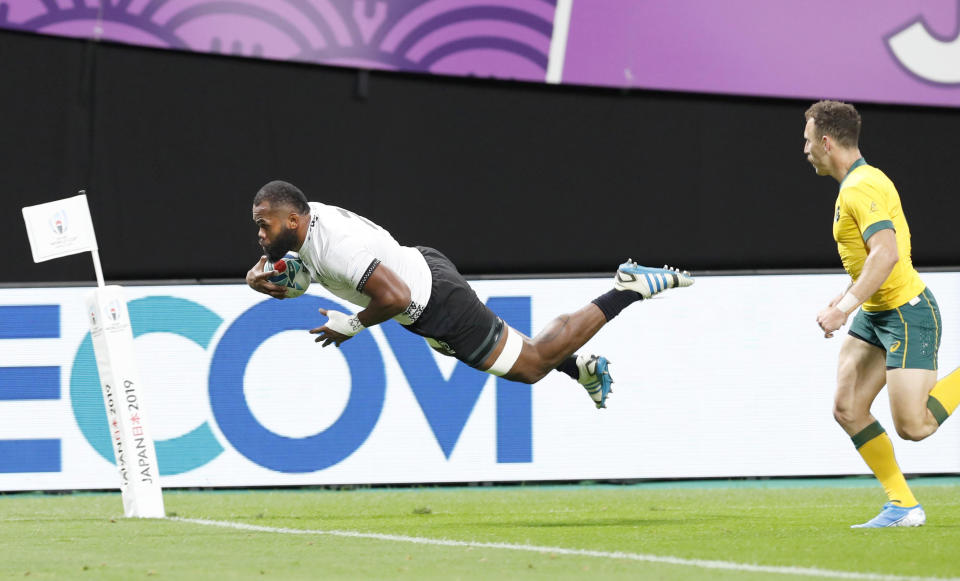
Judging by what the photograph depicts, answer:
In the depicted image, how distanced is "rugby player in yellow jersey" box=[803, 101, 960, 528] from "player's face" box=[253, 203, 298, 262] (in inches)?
107

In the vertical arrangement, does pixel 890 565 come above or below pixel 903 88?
below

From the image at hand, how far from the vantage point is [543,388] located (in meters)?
10.7

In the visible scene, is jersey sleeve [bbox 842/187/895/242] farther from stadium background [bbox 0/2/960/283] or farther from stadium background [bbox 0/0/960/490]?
stadium background [bbox 0/2/960/283]

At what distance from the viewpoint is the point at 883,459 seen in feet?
23.7

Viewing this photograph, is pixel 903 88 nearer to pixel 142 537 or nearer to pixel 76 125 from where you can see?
pixel 76 125

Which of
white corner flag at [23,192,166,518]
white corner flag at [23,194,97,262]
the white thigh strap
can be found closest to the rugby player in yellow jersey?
Answer: the white thigh strap

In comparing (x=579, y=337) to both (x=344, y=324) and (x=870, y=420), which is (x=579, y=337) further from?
(x=870, y=420)

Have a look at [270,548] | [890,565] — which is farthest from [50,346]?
[890,565]

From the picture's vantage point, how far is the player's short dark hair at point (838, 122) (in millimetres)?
7023

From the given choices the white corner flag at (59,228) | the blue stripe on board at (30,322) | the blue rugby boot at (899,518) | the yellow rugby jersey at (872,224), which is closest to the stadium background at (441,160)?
the blue stripe on board at (30,322)

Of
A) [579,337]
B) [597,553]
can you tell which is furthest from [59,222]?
[597,553]

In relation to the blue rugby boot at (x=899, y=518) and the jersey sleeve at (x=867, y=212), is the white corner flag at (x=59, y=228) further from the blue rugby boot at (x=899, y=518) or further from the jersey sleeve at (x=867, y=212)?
the blue rugby boot at (x=899, y=518)

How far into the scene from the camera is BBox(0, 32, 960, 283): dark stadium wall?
36.8 ft

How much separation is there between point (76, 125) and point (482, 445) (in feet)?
13.5
